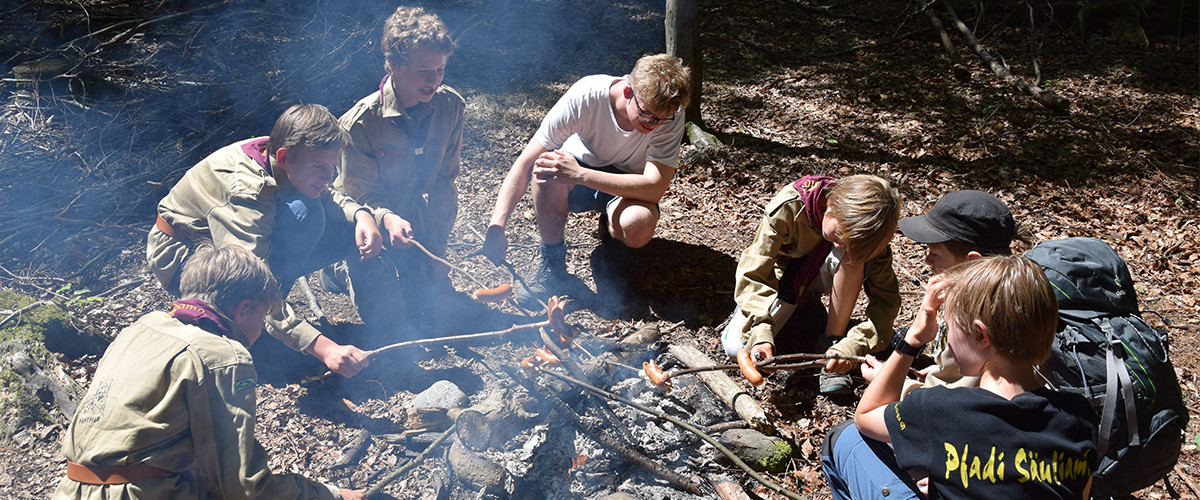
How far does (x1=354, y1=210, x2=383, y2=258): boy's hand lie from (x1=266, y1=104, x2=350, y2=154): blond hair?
0.54m

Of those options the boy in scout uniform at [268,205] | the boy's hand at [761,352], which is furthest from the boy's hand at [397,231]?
the boy's hand at [761,352]

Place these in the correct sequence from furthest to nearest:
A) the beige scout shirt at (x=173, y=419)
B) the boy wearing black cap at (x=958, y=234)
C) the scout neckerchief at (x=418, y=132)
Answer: the scout neckerchief at (x=418, y=132)
the boy wearing black cap at (x=958, y=234)
the beige scout shirt at (x=173, y=419)

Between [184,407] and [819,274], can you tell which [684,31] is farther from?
[184,407]

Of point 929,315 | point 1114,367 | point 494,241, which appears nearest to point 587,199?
point 494,241

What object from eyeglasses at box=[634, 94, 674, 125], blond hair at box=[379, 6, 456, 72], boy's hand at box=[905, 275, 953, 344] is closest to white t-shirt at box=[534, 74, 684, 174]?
eyeglasses at box=[634, 94, 674, 125]

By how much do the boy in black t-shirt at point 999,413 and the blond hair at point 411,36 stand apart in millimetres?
2564

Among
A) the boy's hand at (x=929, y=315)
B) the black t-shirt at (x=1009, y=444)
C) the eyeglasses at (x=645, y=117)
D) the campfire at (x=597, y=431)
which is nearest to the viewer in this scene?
the black t-shirt at (x=1009, y=444)

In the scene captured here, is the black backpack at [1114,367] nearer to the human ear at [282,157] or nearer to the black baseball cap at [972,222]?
the black baseball cap at [972,222]

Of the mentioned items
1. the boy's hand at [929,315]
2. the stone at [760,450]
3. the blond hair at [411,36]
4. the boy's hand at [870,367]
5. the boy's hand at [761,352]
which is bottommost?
the stone at [760,450]

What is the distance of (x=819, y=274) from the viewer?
347 centimetres

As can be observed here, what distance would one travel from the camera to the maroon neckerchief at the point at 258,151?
3.05 metres

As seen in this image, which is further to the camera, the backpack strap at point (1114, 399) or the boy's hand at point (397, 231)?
the boy's hand at point (397, 231)

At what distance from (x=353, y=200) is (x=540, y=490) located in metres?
2.00

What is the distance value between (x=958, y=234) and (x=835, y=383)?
3.22ft
